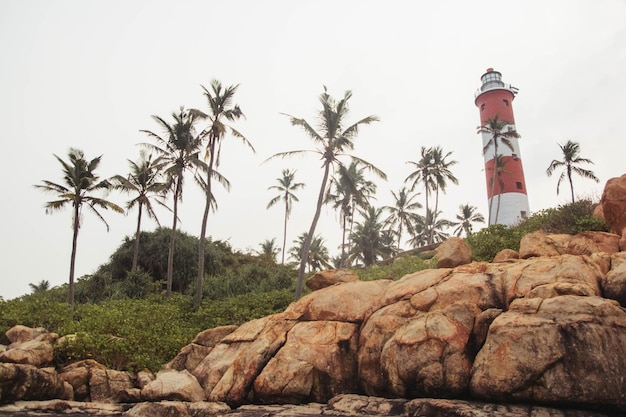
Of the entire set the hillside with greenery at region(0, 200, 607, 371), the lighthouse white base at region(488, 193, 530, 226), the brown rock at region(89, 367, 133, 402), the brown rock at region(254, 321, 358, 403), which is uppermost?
the lighthouse white base at region(488, 193, 530, 226)

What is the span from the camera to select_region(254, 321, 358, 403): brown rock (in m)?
8.70

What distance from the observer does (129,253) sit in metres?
27.9

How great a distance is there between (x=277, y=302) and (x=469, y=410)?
44.7ft

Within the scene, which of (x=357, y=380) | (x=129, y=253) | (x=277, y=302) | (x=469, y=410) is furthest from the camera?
(x=129, y=253)

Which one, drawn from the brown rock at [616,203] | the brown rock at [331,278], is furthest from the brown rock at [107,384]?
the brown rock at [616,203]

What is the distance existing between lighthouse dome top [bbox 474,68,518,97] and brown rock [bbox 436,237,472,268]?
33.5 metres

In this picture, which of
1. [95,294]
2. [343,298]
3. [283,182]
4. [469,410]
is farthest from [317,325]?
[283,182]

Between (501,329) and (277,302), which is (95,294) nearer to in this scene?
(277,302)

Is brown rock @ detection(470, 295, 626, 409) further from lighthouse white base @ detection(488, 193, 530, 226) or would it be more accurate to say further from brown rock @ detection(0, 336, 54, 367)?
lighthouse white base @ detection(488, 193, 530, 226)

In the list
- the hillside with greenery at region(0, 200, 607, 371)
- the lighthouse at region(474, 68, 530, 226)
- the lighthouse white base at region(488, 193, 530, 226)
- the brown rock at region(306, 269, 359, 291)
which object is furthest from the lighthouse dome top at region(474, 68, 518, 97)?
Result: the brown rock at region(306, 269, 359, 291)

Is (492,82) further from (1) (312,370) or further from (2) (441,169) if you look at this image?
(1) (312,370)

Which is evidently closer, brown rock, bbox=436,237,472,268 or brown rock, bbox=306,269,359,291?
brown rock, bbox=436,237,472,268

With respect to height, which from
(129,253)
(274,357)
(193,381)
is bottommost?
(193,381)

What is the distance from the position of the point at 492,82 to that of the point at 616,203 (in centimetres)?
3343
